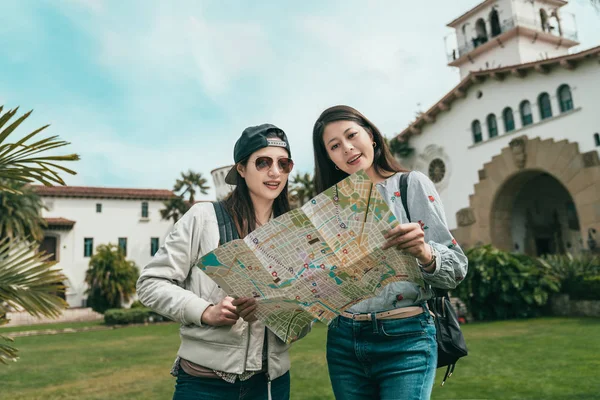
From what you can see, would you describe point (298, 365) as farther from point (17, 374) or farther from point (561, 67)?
point (561, 67)

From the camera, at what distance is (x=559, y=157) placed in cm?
2066

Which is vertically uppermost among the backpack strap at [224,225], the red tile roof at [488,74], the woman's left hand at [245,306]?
the red tile roof at [488,74]

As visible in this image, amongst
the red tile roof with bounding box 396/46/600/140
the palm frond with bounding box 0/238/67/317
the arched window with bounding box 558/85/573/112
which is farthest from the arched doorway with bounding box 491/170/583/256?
the palm frond with bounding box 0/238/67/317

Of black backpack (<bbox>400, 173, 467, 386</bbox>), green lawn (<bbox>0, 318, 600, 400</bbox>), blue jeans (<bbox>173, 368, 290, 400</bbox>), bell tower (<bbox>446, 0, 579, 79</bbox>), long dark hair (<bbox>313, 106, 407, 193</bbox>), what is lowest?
green lawn (<bbox>0, 318, 600, 400</bbox>)

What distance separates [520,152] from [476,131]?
2.90 meters

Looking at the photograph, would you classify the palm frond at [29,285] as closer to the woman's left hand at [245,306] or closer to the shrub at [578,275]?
the woman's left hand at [245,306]

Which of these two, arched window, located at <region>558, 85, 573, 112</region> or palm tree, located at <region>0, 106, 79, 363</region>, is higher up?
arched window, located at <region>558, 85, 573, 112</region>

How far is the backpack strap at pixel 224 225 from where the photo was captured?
2316 millimetres

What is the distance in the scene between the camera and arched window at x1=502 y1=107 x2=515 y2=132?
22.8 metres

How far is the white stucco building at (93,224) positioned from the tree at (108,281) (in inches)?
123

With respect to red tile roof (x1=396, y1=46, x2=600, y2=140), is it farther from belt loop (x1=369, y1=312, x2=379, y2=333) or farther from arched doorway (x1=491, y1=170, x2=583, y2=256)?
belt loop (x1=369, y1=312, x2=379, y2=333)

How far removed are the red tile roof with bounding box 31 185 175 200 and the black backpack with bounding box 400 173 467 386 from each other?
1743 inches

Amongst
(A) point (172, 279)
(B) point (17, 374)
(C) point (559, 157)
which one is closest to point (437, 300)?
(A) point (172, 279)

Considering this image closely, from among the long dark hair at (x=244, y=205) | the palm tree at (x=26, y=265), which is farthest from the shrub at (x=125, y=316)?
the long dark hair at (x=244, y=205)
